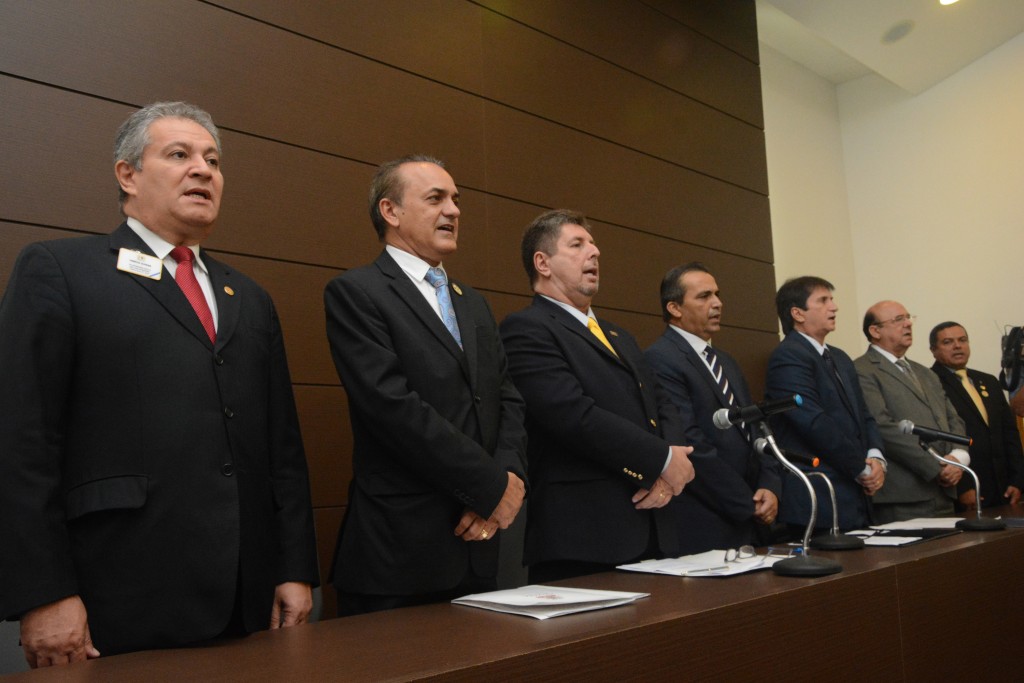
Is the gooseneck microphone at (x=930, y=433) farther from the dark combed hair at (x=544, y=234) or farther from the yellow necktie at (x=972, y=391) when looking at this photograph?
the yellow necktie at (x=972, y=391)

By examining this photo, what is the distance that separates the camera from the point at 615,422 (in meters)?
2.52

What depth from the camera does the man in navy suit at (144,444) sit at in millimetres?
1540

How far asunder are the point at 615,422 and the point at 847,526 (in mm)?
1705

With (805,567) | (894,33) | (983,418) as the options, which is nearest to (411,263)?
(805,567)

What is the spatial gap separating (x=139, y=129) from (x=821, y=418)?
2.81 m

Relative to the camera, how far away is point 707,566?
82.2 inches

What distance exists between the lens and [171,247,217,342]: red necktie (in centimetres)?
186

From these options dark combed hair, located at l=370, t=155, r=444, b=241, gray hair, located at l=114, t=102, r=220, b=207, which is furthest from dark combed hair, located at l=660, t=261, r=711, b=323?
gray hair, located at l=114, t=102, r=220, b=207

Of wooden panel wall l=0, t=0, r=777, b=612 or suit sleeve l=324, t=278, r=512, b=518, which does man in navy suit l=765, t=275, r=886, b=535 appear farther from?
suit sleeve l=324, t=278, r=512, b=518

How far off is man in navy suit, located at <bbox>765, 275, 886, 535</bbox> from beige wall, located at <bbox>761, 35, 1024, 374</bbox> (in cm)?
171

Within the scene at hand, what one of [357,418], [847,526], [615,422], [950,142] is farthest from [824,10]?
[357,418]

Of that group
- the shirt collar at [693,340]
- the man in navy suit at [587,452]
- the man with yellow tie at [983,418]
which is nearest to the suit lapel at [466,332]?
the man in navy suit at [587,452]

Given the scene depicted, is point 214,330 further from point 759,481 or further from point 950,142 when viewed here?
point 950,142

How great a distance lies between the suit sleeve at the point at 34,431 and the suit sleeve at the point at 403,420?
2.05 ft
